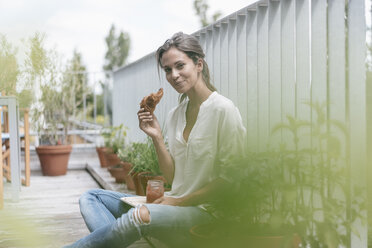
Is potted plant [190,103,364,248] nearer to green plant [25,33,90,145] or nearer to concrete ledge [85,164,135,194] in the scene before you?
concrete ledge [85,164,135,194]

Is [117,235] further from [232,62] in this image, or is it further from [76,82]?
[76,82]

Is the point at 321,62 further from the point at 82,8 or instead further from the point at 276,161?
the point at 82,8

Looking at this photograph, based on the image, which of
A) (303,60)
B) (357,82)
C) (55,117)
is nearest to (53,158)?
(55,117)

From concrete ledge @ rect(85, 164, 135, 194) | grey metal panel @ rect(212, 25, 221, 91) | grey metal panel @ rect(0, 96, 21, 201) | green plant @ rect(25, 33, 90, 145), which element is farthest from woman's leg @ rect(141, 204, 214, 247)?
green plant @ rect(25, 33, 90, 145)

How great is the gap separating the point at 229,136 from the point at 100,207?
677mm

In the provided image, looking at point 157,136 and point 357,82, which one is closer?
point 357,82

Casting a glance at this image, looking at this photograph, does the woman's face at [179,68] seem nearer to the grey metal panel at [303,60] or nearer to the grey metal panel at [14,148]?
Result: the grey metal panel at [303,60]

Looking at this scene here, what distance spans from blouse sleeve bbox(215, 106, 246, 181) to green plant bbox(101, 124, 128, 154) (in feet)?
10.9

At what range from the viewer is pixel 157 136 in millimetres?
1806

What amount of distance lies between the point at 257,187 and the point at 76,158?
567 centimetres

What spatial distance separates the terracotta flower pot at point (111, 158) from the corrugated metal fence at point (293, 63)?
8.14ft

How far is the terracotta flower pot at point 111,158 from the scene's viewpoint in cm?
486

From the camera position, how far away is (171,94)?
346 cm

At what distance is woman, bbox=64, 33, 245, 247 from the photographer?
59.6 inches
